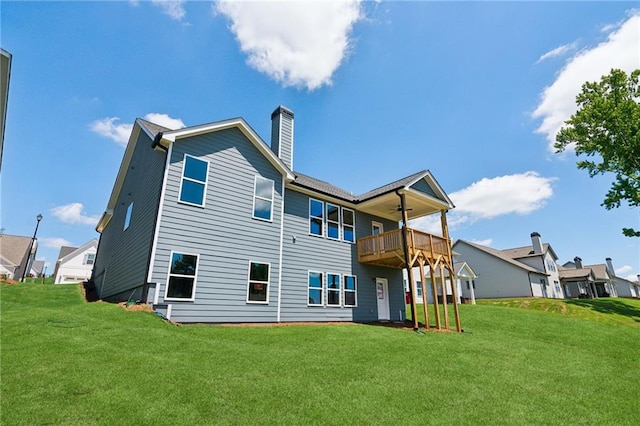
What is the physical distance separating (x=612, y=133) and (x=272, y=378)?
1105 inches

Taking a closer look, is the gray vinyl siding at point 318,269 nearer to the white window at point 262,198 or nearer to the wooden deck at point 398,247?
the wooden deck at point 398,247

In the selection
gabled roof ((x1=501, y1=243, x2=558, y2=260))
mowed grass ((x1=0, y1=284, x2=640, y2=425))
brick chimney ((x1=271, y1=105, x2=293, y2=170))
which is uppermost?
brick chimney ((x1=271, y1=105, x2=293, y2=170))

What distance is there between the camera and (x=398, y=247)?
13930 millimetres

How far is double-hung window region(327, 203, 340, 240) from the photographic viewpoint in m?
15.1

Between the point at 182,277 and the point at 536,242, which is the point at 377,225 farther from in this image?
the point at 536,242

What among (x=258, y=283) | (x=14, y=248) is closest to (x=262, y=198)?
(x=258, y=283)

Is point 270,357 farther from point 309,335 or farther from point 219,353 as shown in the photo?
point 309,335

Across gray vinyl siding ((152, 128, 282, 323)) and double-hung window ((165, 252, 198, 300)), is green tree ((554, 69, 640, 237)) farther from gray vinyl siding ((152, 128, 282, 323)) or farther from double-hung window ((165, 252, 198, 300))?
double-hung window ((165, 252, 198, 300))

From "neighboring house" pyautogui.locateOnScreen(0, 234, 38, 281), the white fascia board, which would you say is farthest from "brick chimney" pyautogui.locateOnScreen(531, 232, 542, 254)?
"neighboring house" pyautogui.locateOnScreen(0, 234, 38, 281)

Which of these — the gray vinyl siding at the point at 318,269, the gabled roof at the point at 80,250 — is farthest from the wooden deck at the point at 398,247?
the gabled roof at the point at 80,250

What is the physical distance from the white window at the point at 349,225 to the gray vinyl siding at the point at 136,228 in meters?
8.66

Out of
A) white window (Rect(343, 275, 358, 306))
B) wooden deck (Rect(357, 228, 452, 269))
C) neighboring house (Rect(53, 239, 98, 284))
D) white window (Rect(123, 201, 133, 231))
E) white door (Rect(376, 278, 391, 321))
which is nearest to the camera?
wooden deck (Rect(357, 228, 452, 269))

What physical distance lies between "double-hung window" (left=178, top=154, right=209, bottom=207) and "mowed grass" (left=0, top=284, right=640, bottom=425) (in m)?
3.99

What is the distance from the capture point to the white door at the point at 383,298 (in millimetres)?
16203
